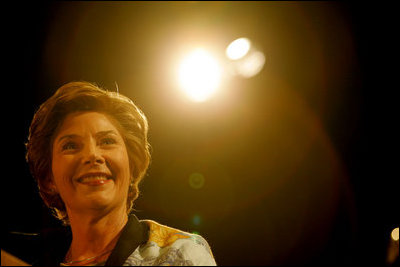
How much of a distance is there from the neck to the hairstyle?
9.3 inches

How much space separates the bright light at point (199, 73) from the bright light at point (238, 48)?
13 cm

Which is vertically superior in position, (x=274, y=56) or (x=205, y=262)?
(x=274, y=56)

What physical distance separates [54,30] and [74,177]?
4.55 ft

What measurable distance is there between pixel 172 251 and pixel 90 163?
1.50 ft

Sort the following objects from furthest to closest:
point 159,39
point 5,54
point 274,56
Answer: point 274,56 < point 159,39 < point 5,54

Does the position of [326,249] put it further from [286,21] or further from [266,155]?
[286,21]

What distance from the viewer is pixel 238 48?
2.39 meters

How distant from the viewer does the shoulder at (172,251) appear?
3.65 ft

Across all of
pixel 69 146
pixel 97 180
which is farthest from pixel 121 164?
pixel 69 146

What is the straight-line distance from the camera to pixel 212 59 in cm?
235

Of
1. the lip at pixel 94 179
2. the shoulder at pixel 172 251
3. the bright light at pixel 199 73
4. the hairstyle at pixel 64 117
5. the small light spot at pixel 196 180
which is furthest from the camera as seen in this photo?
the small light spot at pixel 196 180

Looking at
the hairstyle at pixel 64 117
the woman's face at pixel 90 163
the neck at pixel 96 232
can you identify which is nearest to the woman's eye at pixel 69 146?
the woman's face at pixel 90 163

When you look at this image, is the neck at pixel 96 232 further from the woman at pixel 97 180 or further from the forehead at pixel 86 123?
the forehead at pixel 86 123

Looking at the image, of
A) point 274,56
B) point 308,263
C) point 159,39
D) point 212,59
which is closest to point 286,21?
point 274,56
